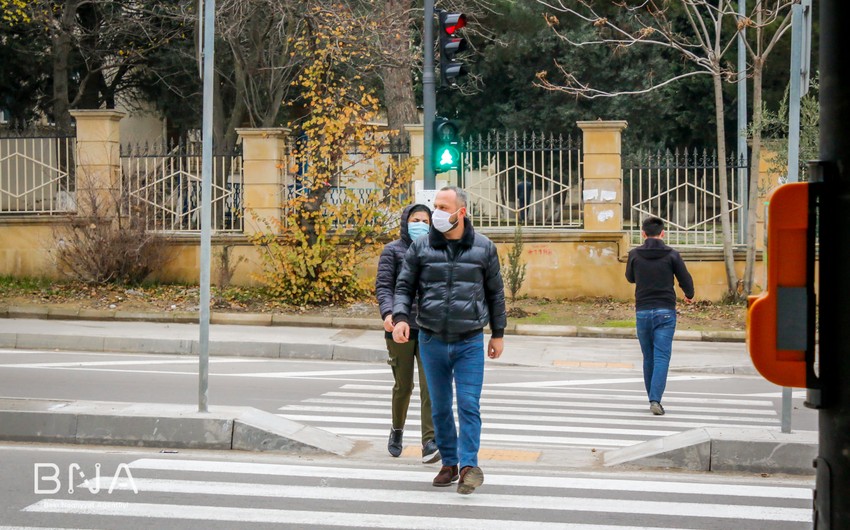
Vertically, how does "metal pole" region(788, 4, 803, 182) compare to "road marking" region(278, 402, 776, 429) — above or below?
above


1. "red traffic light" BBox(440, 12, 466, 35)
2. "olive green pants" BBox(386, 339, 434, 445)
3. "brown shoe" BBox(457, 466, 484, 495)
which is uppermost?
"red traffic light" BBox(440, 12, 466, 35)

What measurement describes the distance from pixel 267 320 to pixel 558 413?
8.28m

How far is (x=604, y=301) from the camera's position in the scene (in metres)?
19.9

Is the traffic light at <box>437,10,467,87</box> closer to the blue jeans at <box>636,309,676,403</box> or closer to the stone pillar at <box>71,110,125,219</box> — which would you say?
the blue jeans at <box>636,309,676,403</box>

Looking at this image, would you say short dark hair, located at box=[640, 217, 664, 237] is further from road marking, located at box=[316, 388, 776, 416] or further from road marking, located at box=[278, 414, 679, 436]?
road marking, located at box=[278, 414, 679, 436]

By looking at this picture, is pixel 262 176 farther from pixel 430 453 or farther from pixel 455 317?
pixel 455 317

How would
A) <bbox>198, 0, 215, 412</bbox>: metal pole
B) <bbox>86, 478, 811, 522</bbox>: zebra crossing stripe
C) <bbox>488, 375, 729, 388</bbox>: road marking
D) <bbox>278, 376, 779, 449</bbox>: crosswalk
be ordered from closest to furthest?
<bbox>86, 478, 811, 522</bbox>: zebra crossing stripe
<bbox>198, 0, 215, 412</bbox>: metal pole
<bbox>278, 376, 779, 449</bbox>: crosswalk
<bbox>488, 375, 729, 388</bbox>: road marking

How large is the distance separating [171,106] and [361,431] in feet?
81.0

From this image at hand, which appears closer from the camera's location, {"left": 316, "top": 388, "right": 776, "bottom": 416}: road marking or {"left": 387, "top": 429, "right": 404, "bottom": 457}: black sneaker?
{"left": 387, "top": 429, "right": 404, "bottom": 457}: black sneaker

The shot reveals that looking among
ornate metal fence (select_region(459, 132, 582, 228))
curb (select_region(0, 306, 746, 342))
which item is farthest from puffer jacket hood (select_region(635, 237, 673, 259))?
ornate metal fence (select_region(459, 132, 582, 228))

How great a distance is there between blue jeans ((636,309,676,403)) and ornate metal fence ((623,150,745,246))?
9.04m

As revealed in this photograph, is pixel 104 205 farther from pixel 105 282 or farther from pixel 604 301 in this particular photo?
pixel 604 301

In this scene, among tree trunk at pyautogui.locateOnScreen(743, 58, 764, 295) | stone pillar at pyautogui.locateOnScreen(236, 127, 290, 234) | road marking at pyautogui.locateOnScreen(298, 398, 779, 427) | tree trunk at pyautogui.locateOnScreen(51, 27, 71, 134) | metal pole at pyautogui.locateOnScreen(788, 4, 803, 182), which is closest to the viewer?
metal pole at pyautogui.locateOnScreen(788, 4, 803, 182)

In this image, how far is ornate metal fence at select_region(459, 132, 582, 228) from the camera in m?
20.0
